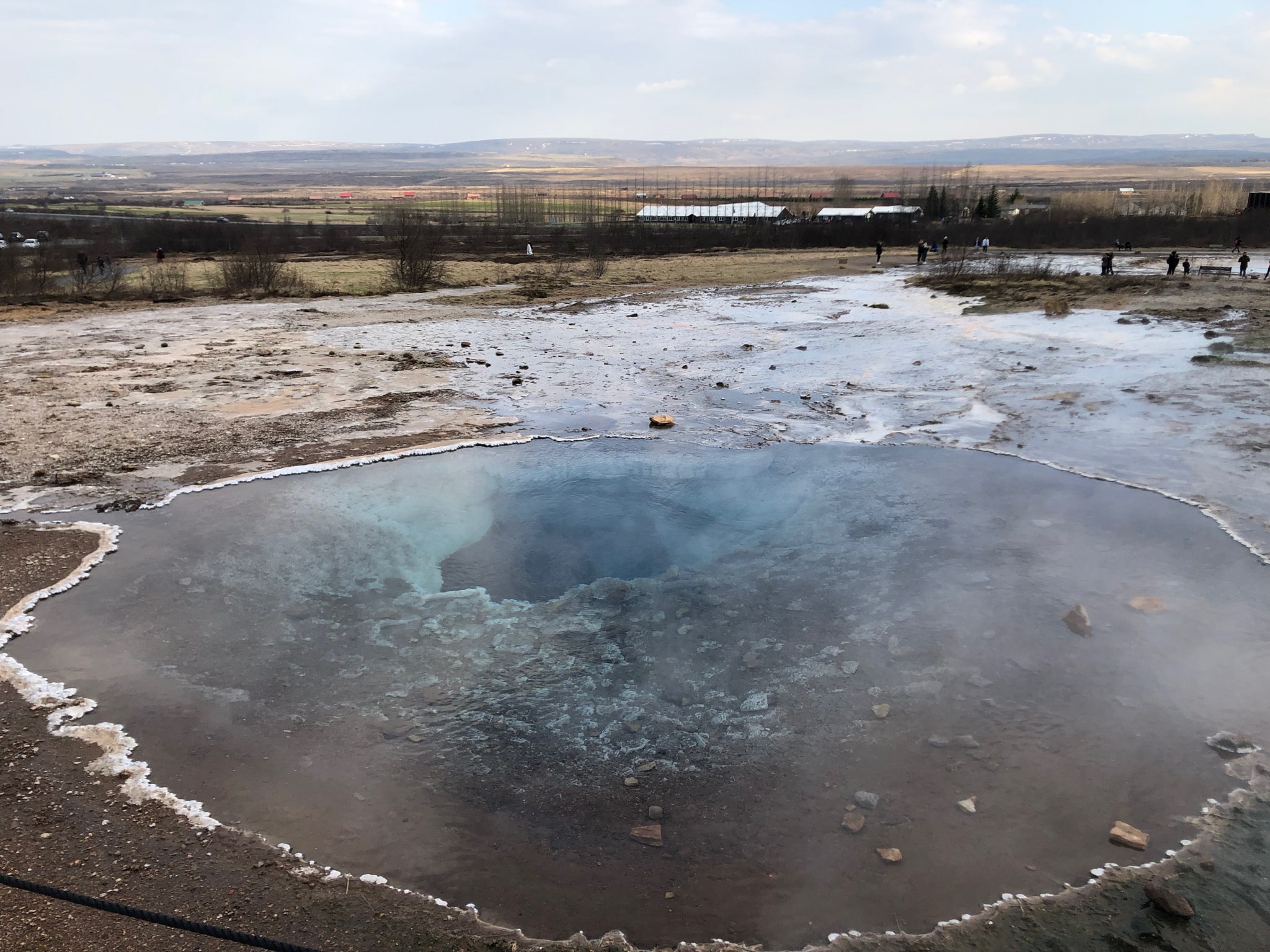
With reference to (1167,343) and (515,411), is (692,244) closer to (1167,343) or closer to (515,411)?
(1167,343)

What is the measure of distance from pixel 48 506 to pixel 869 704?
767 centimetres

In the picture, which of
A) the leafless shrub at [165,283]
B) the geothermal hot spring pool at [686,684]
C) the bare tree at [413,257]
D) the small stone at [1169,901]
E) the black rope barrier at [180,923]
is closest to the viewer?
the black rope barrier at [180,923]

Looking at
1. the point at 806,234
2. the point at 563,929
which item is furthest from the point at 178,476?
the point at 806,234

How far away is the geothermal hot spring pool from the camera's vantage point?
3.96 m

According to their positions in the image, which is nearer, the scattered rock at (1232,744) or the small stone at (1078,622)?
the scattered rock at (1232,744)

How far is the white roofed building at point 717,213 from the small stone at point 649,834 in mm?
75876

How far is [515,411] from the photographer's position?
11891mm

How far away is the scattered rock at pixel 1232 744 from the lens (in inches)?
182

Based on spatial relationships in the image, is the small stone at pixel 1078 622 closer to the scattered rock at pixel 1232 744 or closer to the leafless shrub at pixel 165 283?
the scattered rock at pixel 1232 744

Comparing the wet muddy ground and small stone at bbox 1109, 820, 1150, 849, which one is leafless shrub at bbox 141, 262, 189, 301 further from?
small stone at bbox 1109, 820, 1150, 849

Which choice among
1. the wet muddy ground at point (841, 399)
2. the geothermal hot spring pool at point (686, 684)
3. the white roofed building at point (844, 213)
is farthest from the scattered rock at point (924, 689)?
the white roofed building at point (844, 213)

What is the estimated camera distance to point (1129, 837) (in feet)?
13.2

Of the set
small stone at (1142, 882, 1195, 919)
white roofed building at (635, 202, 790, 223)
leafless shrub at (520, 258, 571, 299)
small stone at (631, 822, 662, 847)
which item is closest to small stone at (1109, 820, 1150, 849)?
small stone at (1142, 882, 1195, 919)

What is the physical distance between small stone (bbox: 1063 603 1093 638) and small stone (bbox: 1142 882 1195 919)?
2.30 m
